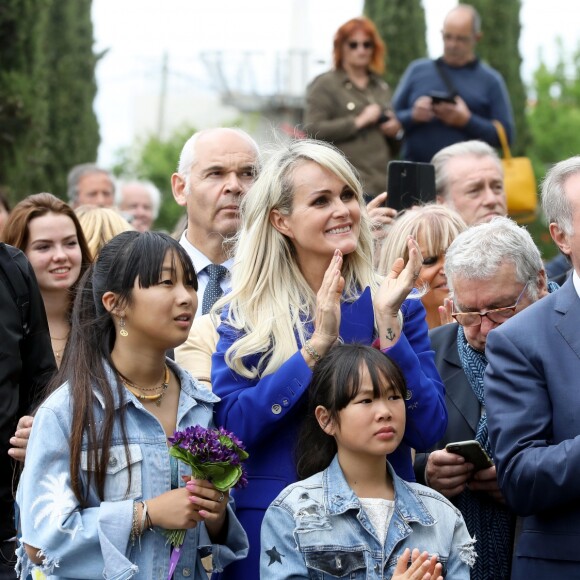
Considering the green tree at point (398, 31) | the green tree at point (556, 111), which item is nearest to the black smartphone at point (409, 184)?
the green tree at point (398, 31)

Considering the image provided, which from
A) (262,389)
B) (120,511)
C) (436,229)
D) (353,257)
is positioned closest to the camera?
(120,511)

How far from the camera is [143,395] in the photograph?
15.0 ft

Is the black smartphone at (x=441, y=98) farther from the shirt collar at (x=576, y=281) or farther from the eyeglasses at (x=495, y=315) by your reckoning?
the shirt collar at (x=576, y=281)

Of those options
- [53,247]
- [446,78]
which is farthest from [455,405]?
[446,78]

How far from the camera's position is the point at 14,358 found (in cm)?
529

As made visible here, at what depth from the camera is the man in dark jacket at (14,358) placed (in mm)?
5246

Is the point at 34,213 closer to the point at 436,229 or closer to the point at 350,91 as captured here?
the point at 436,229

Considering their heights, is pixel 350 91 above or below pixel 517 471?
above

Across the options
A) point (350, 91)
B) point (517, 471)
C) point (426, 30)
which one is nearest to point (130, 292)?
point (517, 471)

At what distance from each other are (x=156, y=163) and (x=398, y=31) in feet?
90.6

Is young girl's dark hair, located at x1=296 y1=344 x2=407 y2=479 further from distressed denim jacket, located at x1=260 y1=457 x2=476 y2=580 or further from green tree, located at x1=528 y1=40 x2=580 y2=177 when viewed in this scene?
green tree, located at x1=528 y1=40 x2=580 y2=177

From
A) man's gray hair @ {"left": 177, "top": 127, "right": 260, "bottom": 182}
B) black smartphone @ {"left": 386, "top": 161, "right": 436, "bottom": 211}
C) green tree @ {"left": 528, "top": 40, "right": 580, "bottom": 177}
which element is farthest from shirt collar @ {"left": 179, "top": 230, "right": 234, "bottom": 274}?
green tree @ {"left": 528, "top": 40, "right": 580, "bottom": 177}

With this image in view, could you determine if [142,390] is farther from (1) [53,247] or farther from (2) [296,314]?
(1) [53,247]

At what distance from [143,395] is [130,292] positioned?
0.37 metres
